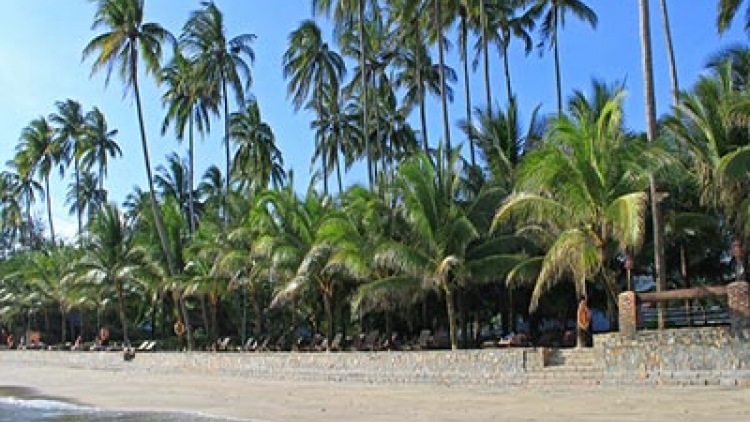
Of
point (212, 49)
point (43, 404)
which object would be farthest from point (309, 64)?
point (43, 404)

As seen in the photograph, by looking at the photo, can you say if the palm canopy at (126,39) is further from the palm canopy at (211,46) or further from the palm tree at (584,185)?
the palm tree at (584,185)

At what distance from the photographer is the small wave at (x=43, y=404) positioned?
19219mm

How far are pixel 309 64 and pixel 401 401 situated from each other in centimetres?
2280

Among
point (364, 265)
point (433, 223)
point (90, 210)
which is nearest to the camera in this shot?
point (433, 223)

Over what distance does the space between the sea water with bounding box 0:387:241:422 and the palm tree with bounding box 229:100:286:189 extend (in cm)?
2406

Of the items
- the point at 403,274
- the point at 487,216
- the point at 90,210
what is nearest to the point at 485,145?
the point at 487,216

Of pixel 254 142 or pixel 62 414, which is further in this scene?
pixel 254 142

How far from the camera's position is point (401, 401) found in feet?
Answer: 54.5

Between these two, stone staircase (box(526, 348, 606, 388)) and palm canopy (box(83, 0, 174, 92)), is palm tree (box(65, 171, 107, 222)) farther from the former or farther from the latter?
stone staircase (box(526, 348, 606, 388))

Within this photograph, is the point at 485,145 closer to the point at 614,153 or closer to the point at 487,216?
the point at 487,216

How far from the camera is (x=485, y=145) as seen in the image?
2686cm

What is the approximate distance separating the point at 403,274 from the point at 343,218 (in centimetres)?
343

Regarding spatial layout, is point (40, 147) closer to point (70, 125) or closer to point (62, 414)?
point (70, 125)

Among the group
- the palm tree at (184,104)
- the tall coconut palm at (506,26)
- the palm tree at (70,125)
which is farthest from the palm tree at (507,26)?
the palm tree at (70,125)
